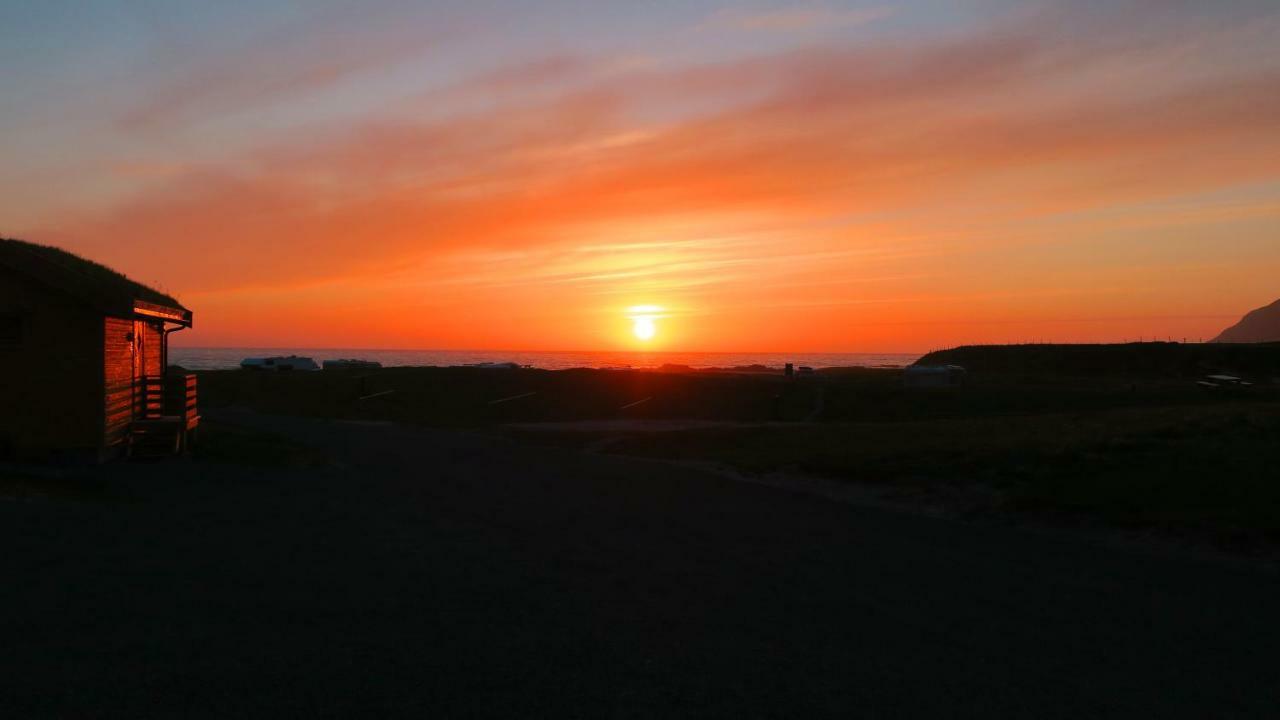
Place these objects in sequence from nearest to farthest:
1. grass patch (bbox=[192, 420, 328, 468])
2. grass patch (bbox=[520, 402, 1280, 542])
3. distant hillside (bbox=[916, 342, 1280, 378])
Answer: grass patch (bbox=[520, 402, 1280, 542]) < grass patch (bbox=[192, 420, 328, 468]) < distant hillside (bbox=[916, 342, 1280, 378])

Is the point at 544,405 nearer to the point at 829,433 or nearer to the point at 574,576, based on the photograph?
the point at 829,433

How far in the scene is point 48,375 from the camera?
1961 centimetres

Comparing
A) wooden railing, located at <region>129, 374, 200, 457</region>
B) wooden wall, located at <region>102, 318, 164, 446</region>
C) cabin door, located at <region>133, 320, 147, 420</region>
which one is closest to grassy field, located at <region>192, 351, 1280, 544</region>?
wooden railing, located at <region>129, 374, 200, 457</region>

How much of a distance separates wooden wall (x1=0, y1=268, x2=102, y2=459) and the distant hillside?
6784 cm

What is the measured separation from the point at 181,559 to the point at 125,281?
63.4 ft

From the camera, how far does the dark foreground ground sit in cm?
670

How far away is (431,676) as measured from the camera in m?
6.91

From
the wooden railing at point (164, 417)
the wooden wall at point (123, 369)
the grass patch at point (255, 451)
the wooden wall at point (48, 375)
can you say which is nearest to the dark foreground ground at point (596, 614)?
the wooden wall at point (48, 375)

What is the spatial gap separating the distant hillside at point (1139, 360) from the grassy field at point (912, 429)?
5.20m

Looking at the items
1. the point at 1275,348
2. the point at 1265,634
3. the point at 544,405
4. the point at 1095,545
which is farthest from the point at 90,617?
the point at 1275,348

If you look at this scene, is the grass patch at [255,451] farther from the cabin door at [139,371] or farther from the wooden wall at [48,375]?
the wooden wall at [48,375]

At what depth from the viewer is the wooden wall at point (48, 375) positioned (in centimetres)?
1939

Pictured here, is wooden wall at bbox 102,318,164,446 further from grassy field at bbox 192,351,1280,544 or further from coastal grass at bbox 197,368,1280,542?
grassy field at bbox 192,351,1280,544

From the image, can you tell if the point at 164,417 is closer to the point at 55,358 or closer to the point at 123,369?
the point at 123,369
